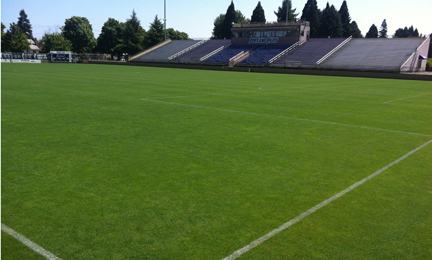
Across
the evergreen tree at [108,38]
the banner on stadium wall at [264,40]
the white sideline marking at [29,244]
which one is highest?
the evergreen tree at [108,38]

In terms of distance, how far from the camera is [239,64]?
187 feet

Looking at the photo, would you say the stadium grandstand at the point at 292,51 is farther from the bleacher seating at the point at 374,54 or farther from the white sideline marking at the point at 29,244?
the white sideline marking at the point at 29,244

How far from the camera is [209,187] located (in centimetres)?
506

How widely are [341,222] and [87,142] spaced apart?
18.1 ft

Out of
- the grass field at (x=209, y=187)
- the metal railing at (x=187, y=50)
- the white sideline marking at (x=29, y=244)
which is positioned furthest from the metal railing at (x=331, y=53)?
the white sideline marking at (x=29, y=244)

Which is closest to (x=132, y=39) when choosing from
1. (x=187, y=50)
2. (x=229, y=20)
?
(x=187, y=50)

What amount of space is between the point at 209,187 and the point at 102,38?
3956 inches

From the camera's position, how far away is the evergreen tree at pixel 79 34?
343 feet

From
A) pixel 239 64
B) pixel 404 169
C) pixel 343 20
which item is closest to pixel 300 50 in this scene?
pixel 239 64

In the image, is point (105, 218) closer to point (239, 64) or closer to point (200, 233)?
point (200, 233)

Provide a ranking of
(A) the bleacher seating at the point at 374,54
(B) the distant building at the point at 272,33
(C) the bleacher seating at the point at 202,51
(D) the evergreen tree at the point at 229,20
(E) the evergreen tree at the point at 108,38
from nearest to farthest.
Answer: (A) the bleacher seating at the point at 374,54 < (B) the distant building at the point at 272,33 < (C) the bleacher seating at the point at 202,51 < (E) the evergreen tree at the point at 108,38 < (D) the evergreen tree at the point at 229,20

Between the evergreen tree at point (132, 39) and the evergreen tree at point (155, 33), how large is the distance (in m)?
1.82

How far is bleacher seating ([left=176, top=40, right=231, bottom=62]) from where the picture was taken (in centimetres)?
6469

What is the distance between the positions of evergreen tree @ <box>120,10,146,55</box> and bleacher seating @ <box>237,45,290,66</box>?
33.0 m
